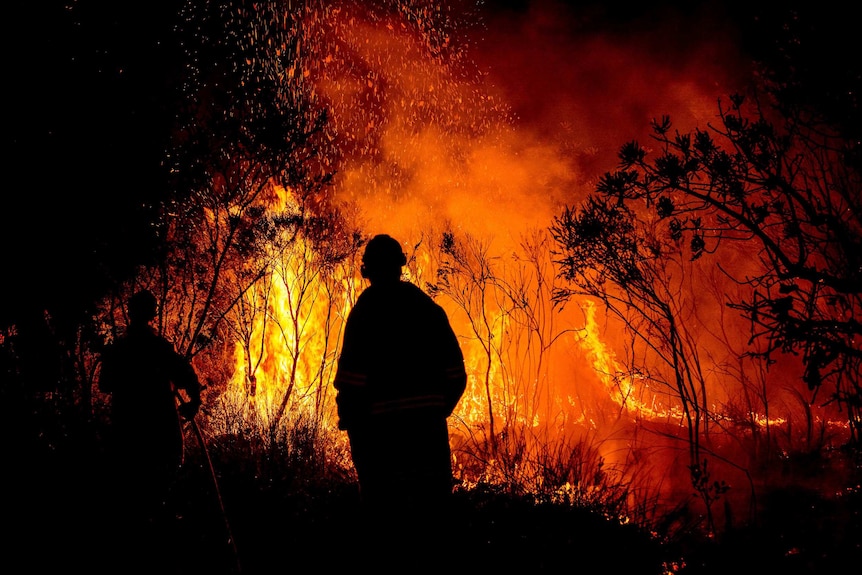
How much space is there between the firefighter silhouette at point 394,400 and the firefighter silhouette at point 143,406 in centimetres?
192

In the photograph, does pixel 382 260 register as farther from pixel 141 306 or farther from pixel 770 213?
pixel 770 213

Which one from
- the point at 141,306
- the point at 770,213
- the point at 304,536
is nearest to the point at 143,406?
the point at 141,306

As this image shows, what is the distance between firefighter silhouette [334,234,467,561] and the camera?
293 cm

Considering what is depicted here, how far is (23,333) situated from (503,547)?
6087 mm

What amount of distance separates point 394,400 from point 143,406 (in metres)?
2.55

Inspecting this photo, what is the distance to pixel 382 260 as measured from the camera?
10.0ft

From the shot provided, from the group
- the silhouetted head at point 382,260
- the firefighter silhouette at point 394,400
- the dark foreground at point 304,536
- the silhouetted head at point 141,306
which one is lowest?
the dark foreground at point 304,536

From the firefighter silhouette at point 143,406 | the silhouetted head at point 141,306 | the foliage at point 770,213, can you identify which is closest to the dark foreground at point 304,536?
the firefighter silhouette at point 143,406

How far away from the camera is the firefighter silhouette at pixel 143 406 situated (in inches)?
170

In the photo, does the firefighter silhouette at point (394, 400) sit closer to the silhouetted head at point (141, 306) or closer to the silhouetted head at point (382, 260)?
the silhouetted head at point (382, 260)

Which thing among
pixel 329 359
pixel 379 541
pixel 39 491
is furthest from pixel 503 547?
pixel 329 359

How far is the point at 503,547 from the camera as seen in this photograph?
16.1 ft

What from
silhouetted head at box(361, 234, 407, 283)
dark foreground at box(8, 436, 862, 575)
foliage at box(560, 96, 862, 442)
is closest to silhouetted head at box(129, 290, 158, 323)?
dark foreground at box(8, 436, 862, 575)

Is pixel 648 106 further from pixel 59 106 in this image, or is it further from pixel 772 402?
pixel 59 106
